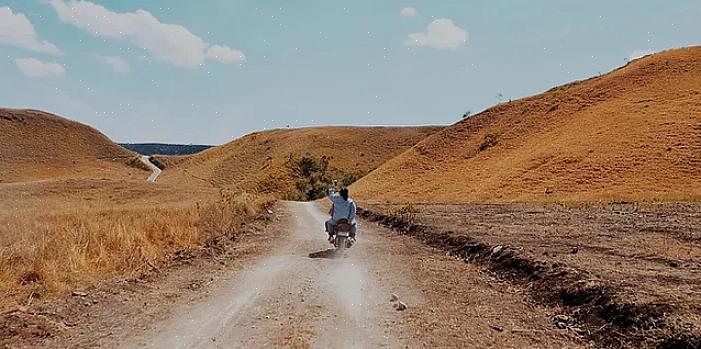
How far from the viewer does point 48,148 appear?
168 metres

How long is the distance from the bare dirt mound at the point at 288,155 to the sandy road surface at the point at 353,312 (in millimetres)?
92965

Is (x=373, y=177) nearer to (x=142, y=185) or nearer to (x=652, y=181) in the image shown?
(x=142, y=185)

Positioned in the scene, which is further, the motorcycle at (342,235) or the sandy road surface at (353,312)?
the motorcycle at (342,235)

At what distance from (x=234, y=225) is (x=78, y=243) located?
10021mm

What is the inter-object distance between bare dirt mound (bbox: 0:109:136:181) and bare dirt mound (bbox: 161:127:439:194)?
24.7 metres

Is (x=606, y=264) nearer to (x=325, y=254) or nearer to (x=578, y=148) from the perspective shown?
(x=325, y=254)

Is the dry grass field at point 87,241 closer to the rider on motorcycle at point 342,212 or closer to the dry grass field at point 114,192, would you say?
the dry grass field at point 114,192

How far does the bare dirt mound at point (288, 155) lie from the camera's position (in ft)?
378

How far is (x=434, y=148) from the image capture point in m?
A: 93.0

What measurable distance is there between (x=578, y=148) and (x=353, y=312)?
59.7 meters

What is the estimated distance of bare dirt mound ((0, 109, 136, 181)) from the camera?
14712cm

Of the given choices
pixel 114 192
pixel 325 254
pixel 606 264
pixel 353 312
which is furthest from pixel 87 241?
pixel 114 192

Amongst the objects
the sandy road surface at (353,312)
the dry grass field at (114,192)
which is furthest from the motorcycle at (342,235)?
the dry grass field at (114,192)

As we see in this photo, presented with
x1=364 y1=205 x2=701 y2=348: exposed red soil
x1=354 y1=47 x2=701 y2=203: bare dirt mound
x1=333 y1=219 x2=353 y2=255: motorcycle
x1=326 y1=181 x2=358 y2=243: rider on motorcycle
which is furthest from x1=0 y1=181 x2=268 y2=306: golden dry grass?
x1=354 y1=47 x2=701 y2=203: bare dirt mound
